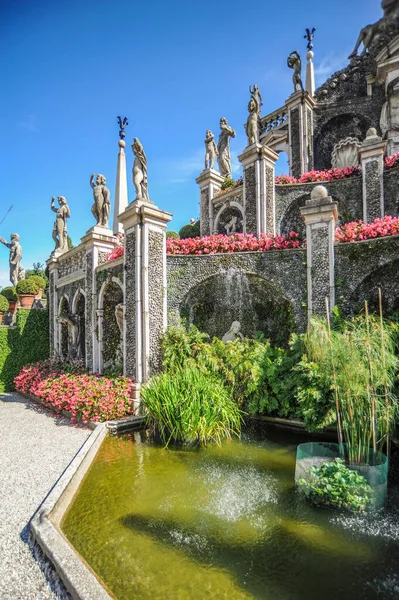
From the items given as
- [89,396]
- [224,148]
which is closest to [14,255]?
[224,148]

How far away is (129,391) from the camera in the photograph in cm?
845

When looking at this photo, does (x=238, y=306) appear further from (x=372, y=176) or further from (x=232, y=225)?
(x=372, y=176)

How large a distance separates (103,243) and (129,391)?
4531mm

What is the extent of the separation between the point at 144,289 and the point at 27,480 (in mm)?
4820

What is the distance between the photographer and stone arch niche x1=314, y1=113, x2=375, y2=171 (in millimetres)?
18047

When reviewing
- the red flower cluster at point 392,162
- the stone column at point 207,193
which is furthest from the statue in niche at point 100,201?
the red flower cluster at point 392,162

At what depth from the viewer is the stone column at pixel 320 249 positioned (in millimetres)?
8516

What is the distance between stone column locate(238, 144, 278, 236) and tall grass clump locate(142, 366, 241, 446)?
745 cm

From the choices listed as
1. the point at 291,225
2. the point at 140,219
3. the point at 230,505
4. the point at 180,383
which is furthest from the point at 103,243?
the point at 230,505

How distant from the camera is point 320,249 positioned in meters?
8.65

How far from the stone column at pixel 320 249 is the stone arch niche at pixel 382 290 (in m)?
0.55

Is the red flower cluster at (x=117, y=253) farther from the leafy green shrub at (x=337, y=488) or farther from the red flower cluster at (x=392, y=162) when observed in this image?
the red flower cluster at (x=392, y=162)

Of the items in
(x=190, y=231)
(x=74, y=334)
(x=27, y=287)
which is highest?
(x=190, y=231)

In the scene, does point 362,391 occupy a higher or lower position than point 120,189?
lower
